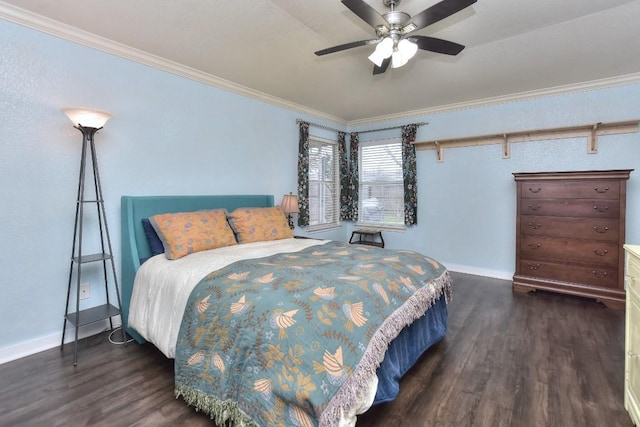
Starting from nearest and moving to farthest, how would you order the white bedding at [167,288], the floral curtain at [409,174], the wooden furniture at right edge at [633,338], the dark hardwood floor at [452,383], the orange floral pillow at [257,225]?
the wooden furniture at right edge at [633,338]
the dark hardwood floor at [452,383]
the white bedding at [167,288]
the orange floral pillow at [257,225]
the floral curtain at [409,174]

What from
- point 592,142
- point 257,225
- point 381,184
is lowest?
point 257,225

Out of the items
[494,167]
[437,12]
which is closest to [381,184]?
[494,167]

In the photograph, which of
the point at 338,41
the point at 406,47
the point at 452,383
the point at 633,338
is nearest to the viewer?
the point at 633,338

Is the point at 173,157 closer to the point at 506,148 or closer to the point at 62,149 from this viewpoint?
the point at 62,149

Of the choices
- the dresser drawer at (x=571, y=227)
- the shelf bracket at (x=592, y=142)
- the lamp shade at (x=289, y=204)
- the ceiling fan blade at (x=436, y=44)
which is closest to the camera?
the ceiling fan blade at (x=436, y=44)

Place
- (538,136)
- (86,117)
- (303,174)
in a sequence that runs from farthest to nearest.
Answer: (303,174)
(538,136)
(86,117)

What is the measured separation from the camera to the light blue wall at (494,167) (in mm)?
3453

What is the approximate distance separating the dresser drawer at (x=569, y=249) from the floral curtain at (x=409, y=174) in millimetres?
1515

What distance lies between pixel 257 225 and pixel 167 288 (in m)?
1.22

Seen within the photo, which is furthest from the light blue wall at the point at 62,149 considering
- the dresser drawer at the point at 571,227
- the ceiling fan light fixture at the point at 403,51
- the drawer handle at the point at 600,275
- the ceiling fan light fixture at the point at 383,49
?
the drawer handle at the point at 600,275

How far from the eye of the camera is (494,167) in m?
4.15

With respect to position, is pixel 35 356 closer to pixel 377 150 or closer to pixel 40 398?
pixel 40 398

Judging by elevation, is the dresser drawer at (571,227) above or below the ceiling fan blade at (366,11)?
below

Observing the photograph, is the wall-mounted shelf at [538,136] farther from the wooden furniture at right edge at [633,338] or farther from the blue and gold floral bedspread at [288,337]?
the blue and gold floral bedspread at [288,337]
